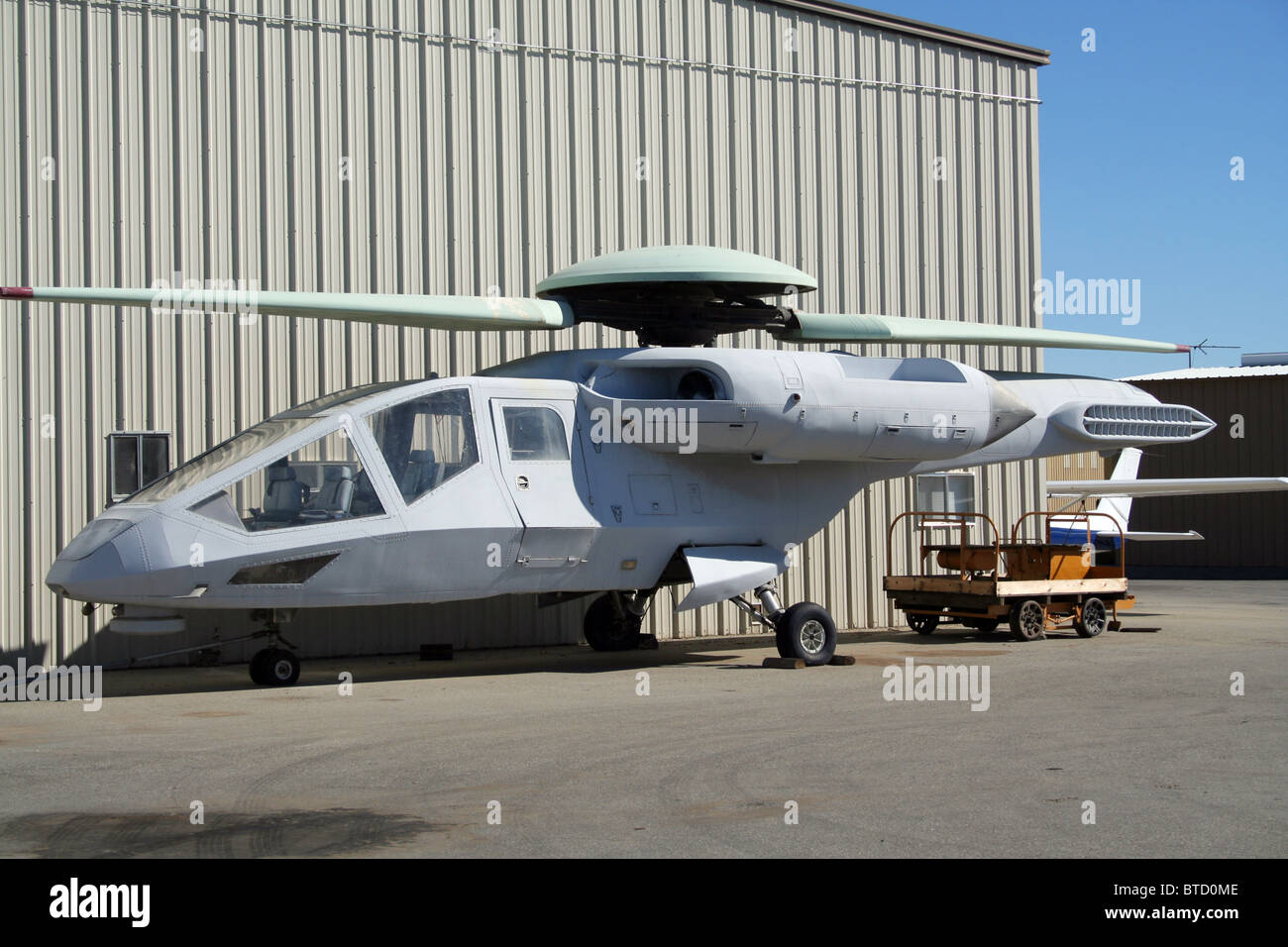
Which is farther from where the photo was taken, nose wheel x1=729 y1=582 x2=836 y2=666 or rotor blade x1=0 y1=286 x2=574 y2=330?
nose wheel x1=729 y1=582 x2=836 y2=666

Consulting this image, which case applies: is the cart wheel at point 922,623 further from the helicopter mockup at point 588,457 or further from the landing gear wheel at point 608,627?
the landing gear wheel at point 608,627

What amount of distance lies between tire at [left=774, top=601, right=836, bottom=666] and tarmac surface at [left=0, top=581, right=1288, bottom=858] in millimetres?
490

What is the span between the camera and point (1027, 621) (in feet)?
53.8

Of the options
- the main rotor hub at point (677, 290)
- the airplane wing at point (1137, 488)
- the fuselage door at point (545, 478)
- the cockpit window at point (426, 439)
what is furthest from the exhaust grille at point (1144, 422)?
the cockpit window at point (426, 439)

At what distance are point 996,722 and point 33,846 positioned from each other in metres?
6.20

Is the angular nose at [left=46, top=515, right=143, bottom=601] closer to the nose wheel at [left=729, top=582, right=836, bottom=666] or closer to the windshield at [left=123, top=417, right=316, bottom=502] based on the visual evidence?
the windshield at [left=123, top=417, right=316, bottom=502]

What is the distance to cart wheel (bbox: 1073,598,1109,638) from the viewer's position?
17078 mm

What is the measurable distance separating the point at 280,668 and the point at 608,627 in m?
4.42

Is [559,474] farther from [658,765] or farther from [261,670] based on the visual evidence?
[658,765]

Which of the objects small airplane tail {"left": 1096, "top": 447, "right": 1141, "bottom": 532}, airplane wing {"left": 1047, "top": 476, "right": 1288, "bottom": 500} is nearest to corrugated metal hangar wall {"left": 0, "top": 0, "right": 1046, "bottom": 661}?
airplane wing {"left": 1047, "top": 476, "right": 1288, "bottom": 500}

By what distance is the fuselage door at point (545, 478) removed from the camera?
41.0ft

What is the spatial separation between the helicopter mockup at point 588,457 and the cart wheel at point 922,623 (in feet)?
8.31

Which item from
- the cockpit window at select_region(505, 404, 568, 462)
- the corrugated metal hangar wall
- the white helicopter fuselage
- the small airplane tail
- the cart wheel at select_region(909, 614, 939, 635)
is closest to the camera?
the white helicopter fuselage

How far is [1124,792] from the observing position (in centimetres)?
709
